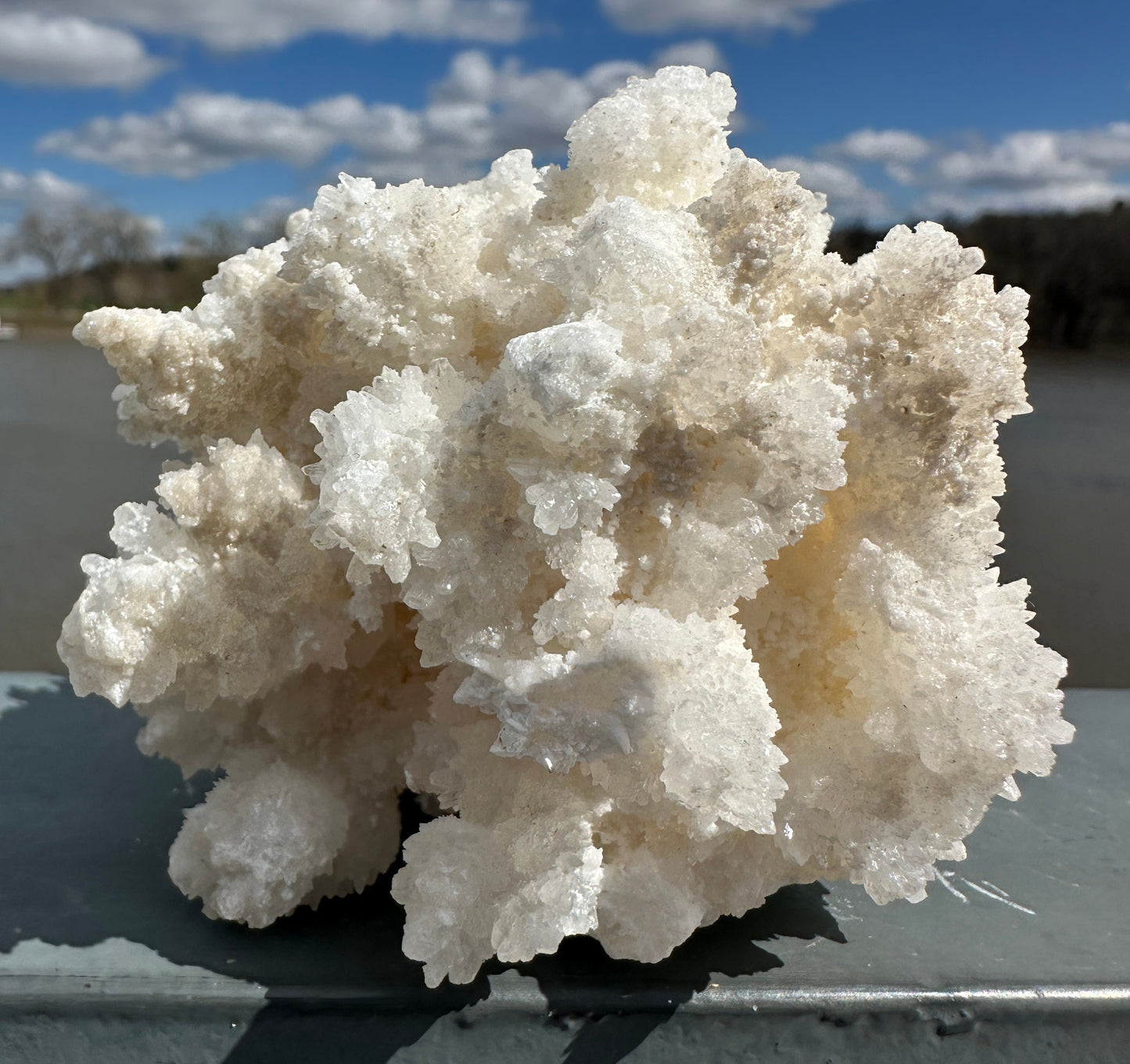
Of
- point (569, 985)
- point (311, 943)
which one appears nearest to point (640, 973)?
point (569, 985)

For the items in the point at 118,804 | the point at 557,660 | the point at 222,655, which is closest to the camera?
the point at 557,660

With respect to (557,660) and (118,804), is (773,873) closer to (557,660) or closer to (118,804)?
(557,660)

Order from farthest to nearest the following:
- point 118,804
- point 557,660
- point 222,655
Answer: point 118,804 < point 222,655 < point 557,660

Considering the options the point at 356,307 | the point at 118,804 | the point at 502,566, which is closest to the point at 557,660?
the point at 502,566

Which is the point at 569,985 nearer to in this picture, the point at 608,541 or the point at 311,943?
the point at 311,943

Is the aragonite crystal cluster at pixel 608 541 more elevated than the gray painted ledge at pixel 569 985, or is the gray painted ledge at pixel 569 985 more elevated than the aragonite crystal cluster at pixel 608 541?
the aragonite crystal cluster at pixel 608 541
